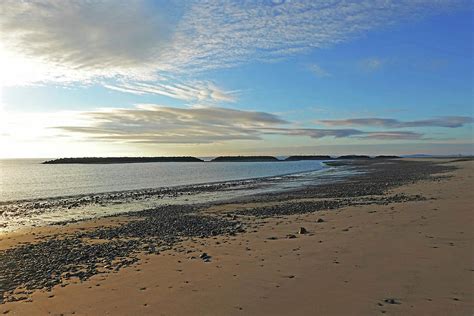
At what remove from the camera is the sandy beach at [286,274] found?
744cm

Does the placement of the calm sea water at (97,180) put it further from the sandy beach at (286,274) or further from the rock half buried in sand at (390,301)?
the rock half buried in sand at (390,301)

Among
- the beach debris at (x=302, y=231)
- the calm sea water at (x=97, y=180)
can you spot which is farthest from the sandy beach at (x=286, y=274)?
the calm sea water at (x=97, y=180)

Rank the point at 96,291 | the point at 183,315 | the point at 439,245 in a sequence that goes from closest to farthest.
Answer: the point at 183,315, the point at 96,291, the point at 439,245

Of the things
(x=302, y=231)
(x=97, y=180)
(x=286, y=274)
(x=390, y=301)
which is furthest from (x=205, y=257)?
(x=97, y=180)

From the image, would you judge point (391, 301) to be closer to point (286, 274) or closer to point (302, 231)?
point (286, 274)

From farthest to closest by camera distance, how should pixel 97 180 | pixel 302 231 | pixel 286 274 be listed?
pixel 97 180 → pixel 302 231 → pixel 286 274

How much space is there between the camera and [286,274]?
30.8ft

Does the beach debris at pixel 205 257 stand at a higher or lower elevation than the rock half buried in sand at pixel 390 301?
lower

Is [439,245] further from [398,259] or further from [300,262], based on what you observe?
[300,262]

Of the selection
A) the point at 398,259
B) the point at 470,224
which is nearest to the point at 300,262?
the point at 398,259

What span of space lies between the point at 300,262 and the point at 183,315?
4.29 metres

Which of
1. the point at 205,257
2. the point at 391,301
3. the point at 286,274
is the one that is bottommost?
the point at 205,257

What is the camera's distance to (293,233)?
1473cm

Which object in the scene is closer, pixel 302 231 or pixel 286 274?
pixel 286 274
